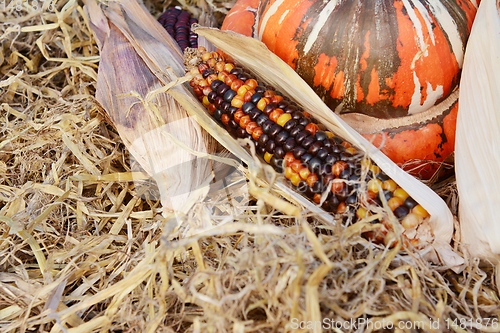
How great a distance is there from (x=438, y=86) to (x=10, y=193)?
2.07 metres

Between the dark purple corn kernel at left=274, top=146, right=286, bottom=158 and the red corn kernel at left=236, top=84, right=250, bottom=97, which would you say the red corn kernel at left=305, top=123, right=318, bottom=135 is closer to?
the dark purple corn kernel at left=274, top=146, right=286, bottom=158

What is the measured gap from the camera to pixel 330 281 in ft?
3.83

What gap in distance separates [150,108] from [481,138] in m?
1.40

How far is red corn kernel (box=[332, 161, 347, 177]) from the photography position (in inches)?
54.1

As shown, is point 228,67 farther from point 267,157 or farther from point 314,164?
point 314,164

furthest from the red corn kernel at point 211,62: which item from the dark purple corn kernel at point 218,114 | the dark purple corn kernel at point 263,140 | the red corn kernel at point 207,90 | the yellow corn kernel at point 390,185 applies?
the yellow corn kernel at point 390,185

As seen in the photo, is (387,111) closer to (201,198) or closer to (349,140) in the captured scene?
(349,140)

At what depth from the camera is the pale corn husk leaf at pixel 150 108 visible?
157cm

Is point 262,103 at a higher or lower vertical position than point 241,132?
higher

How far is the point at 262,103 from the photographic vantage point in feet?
5.09

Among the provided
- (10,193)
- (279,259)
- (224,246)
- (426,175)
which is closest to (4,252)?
(10,193)

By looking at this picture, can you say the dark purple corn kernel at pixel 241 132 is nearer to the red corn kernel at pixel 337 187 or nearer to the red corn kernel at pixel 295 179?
the red corn kernel at pixel 295 179

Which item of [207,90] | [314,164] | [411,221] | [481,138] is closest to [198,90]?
[207,90]

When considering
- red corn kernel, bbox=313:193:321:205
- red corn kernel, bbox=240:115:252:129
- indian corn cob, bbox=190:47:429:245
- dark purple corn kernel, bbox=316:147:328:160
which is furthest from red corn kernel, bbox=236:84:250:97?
red corn kernel, bbox=313:193:321:205
